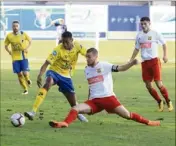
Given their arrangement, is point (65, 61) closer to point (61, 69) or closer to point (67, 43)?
point (61, 69)

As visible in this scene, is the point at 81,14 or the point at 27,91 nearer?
the point at 27,91

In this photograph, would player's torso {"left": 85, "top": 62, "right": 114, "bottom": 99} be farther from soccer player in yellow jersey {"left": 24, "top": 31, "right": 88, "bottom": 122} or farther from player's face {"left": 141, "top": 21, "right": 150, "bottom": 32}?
player's face {"left": 141, "top": 21, "right": 150, "bottom": 32}

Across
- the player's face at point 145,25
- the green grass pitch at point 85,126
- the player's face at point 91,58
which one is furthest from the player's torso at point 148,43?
Result: the player's face at point 91,58

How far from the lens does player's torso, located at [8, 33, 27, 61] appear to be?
22.0 meters

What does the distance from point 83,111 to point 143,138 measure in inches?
48.9

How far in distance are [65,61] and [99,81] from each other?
5.66 feet

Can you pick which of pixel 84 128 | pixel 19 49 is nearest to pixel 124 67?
pixel 84 128

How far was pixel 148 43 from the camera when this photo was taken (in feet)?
55.4

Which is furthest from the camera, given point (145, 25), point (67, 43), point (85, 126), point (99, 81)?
point (145, 25)

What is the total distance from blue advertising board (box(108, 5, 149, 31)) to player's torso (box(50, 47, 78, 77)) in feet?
89.4

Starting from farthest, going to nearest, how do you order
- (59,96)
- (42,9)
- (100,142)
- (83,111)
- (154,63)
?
(42,9), (59,96), (154,63), (83,111), (100,142)

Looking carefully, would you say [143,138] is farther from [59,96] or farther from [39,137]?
[59,96]

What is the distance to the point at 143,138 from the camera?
12156 millimetres

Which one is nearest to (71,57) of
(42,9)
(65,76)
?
(65,76)
